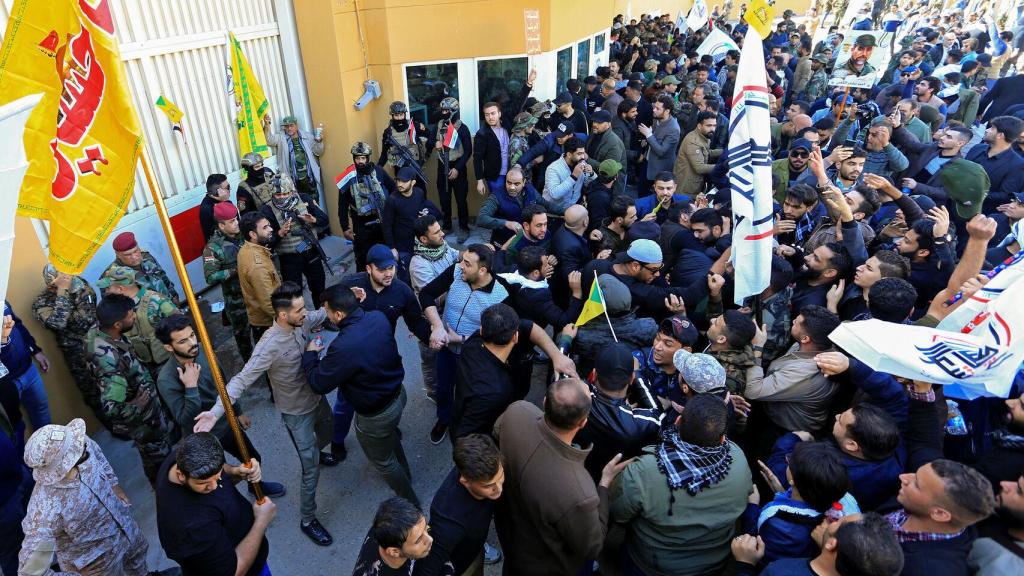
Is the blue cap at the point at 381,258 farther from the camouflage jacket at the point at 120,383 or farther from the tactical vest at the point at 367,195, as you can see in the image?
Answer: the tactical vest at the point at 367,195

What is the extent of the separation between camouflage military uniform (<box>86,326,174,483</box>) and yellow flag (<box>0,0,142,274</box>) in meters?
1.20

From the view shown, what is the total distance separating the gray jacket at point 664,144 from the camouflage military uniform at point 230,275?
5292 millimetres

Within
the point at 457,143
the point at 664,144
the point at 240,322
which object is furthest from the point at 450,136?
the point at 240,322

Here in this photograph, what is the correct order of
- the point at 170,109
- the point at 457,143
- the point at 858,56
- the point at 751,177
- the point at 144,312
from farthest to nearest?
the point at 457,143, the point at 858,56, the point at 170,109, the point at 144,312, the point at 751,177

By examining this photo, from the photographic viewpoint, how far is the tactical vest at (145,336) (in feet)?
13.9

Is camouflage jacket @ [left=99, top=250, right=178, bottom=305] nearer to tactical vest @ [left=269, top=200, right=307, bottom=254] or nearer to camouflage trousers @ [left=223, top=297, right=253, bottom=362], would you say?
camouflage trousers @ [left=223, top=297, right=253, bottom=362]

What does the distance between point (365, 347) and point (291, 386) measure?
0.63m

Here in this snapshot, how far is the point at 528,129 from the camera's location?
786 cm

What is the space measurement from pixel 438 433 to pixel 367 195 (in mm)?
2923

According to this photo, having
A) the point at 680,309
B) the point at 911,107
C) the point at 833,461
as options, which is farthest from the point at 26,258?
the point at 911,107

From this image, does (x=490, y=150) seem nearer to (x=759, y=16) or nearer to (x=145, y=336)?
(x=759, y=16)

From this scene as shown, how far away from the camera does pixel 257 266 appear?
4.75 metres

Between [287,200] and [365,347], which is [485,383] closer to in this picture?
[365,347]

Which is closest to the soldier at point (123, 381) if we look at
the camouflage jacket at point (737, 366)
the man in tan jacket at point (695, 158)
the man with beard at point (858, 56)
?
the camouflage jacket at point (737, 366)
